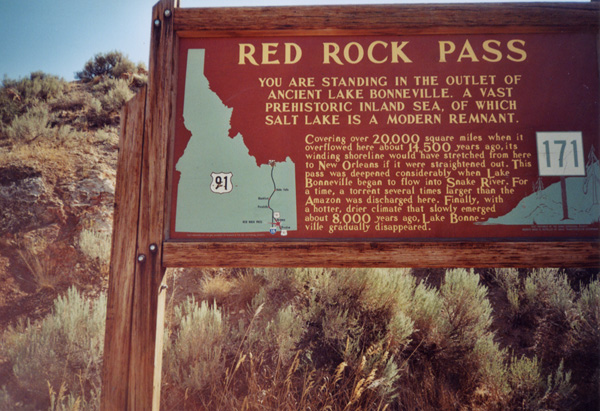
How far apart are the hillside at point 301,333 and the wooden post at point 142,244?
898mm

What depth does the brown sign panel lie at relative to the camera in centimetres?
249

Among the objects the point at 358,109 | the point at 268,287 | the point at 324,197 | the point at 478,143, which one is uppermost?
the point at 358,109

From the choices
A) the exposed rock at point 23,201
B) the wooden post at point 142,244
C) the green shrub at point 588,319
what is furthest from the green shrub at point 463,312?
the exposed rock at point 23,201

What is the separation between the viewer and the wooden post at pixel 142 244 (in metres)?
2.38

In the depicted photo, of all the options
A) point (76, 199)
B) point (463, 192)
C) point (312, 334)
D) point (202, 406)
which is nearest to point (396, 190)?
point (463, 192)

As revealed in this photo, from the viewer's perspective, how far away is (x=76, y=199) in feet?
20.5

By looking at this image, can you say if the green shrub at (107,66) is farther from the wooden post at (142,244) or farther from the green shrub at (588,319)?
the green shrub at (588,319)

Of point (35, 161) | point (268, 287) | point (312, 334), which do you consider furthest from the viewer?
point (35, 161)

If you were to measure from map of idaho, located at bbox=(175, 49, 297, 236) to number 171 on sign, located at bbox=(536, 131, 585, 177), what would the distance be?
1.65m

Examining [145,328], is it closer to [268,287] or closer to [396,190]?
[396,190]

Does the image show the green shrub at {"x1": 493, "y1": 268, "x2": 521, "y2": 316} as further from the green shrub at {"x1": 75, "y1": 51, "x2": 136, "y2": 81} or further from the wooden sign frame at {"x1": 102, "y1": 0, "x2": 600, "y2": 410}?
the green shrub at {"x1": 75, "y1": 51, "x2": 136, "y2": 81}

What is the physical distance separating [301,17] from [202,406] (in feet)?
11.2

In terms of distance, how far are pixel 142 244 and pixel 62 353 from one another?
7.68 feet

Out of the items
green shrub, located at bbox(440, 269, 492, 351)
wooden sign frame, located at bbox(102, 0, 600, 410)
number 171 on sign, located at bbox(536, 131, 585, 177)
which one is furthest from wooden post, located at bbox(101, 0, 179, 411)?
green shrub, located at bbox(440, 269, 492, 351)
